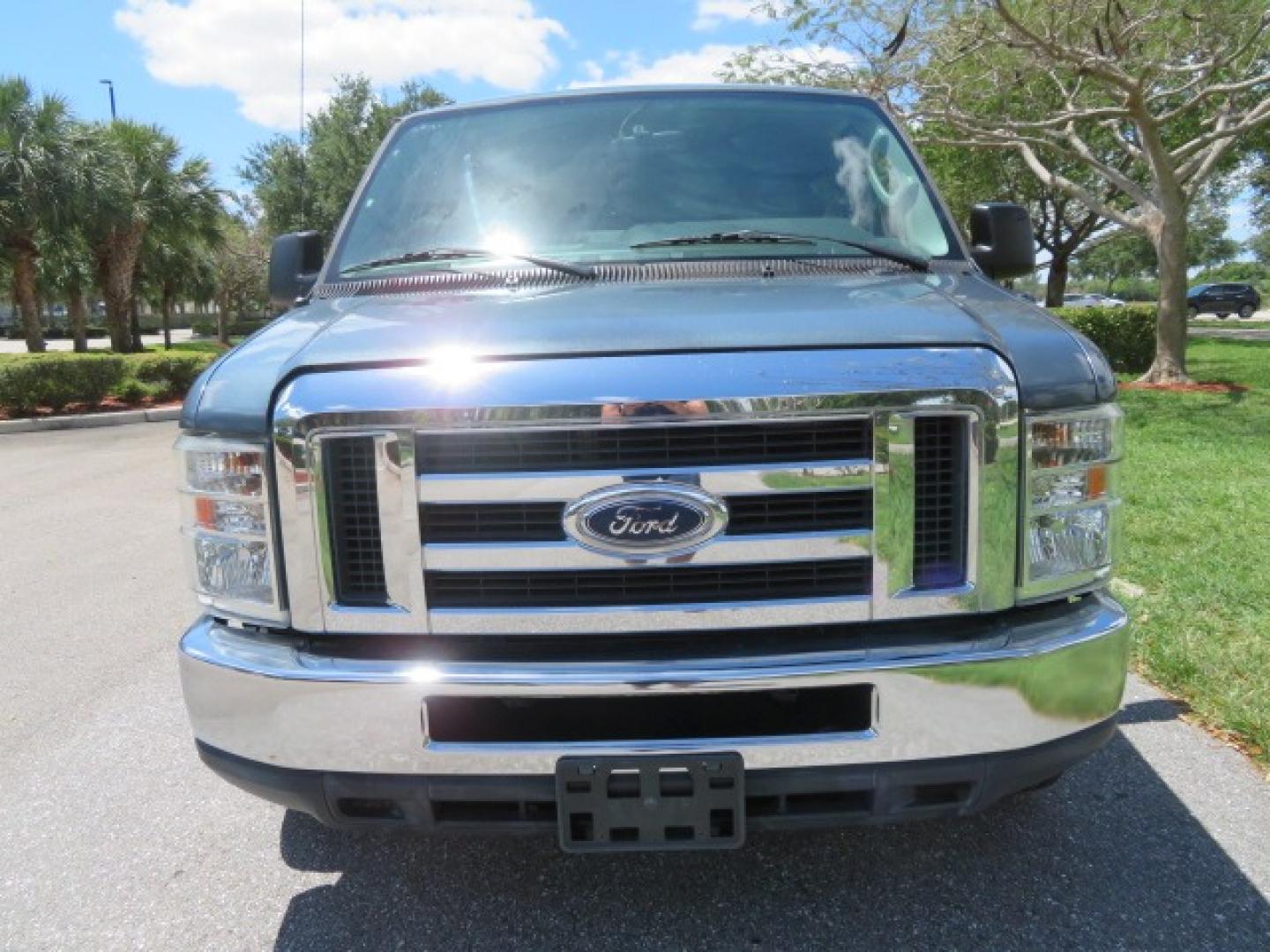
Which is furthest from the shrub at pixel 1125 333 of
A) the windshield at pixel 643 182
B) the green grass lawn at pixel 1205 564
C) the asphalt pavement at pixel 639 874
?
the windshield at pixel 643 182

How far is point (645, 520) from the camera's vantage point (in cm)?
204

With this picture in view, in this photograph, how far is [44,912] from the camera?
8.50ft

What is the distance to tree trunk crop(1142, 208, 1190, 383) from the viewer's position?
13.8m

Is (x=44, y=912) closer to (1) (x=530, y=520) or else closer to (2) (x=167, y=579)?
(1) (x=530, y=520)

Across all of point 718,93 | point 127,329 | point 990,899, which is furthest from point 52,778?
point 127,329

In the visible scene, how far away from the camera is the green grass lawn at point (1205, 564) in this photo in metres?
3.69

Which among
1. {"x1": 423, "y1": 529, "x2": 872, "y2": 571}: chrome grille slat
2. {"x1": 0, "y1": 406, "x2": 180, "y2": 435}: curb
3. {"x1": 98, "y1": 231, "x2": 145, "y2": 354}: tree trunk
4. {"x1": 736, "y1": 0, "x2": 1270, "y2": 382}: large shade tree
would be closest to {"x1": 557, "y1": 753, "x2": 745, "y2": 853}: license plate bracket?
{"x1": 423, "y1": 529, "x2": 872, "y2": 571}: chrome grille slat

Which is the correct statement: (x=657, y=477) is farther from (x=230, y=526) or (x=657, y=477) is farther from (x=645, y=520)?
(x=230, y=526)

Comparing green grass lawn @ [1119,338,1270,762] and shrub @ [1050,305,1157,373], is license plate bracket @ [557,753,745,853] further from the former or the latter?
shrub @ [1050,305,1157,373]

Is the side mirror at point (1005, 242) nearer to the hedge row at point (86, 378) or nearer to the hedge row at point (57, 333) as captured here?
the hedge row at point (86, 378)

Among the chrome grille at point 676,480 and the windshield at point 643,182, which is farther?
the windshield at point 643,182

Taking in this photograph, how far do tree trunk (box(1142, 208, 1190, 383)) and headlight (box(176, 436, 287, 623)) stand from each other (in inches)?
564

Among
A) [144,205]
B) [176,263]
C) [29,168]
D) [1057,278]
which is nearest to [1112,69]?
[29,168]

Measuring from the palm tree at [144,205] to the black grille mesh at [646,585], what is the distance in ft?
78.9
